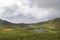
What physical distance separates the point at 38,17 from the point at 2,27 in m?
2.20

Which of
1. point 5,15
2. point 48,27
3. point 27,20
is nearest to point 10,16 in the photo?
point 5,15

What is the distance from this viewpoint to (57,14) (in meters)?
12.1

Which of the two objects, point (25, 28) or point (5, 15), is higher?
point (5, 15)

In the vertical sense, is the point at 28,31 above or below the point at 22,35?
above

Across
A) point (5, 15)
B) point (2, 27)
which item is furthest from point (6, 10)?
point (2, 27)

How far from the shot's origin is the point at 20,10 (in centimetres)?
1210

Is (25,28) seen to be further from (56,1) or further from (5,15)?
(56,1)

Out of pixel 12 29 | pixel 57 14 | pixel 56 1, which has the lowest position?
pixel 12 29

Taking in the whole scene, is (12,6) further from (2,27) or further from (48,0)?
(48,0)

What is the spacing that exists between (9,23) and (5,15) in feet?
1.87

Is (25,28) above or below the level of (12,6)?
below

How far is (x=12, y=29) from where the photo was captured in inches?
462

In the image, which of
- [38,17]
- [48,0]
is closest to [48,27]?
[38,17]

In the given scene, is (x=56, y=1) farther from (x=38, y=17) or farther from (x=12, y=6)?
(x=12, y=6)
